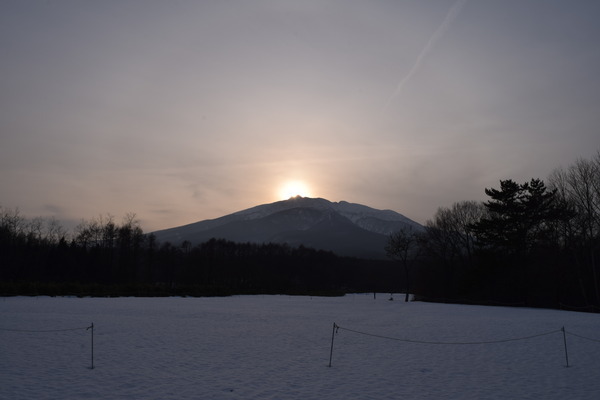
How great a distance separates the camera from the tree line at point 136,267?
192 feet

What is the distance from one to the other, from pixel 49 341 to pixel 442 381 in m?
14.8

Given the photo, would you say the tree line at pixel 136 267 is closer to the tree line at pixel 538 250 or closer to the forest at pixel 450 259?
the forest at pixel 450 259

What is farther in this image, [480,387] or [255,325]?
[255,325]

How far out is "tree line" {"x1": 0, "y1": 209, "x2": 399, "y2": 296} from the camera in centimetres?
5856

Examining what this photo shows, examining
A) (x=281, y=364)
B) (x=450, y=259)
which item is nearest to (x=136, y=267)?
(x=450, y=259)

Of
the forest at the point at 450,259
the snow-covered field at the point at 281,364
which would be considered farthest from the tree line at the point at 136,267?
the snow-covered field at the point at 281,364

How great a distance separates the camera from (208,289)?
68.3 meters

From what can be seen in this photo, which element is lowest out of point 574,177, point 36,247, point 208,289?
point 208,289

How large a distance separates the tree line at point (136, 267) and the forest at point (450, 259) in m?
0.22

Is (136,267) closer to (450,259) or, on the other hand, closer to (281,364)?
(450,259)

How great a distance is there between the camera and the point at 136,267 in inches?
3236

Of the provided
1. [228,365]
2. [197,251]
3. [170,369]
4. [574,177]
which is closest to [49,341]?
[170,369]

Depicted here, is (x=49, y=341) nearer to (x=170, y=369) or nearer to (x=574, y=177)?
(x=170, y=369)

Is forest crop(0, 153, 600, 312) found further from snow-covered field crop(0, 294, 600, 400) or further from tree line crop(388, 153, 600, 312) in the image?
snow-covered field crop(0, 294, 600, 400)
